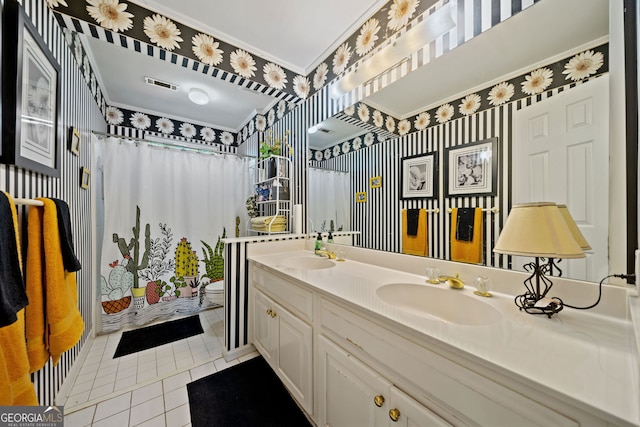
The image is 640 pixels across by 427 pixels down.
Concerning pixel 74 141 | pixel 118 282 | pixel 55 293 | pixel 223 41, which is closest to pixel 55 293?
pixel 55 293

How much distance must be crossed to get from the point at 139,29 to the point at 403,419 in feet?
8.04

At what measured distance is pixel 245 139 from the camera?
128 inches

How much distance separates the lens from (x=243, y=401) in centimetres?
134

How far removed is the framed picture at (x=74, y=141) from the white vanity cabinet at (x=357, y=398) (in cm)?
199

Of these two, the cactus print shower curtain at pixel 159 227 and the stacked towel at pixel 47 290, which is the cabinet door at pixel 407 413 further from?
the cactus print shower curtain at pixel 159 227

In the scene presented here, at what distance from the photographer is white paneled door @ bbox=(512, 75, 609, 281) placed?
77 cm

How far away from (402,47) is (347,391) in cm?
183

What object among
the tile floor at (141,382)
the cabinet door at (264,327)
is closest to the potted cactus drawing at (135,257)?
the tile floor at (141,382)

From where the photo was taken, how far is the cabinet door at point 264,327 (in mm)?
1448

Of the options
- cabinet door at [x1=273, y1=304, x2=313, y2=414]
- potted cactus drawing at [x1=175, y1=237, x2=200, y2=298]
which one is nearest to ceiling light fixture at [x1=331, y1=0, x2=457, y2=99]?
cabinet door at [x1=273, y1=304, x2=313, y2=414]

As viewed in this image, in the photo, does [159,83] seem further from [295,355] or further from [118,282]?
[295,355]

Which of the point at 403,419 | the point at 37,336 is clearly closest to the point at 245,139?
the point at 37,336

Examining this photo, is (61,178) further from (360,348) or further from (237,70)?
(360,348)

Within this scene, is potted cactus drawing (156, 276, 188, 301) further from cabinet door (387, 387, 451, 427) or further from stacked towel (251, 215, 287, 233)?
cabinet door (387, 387, 451, 427)
